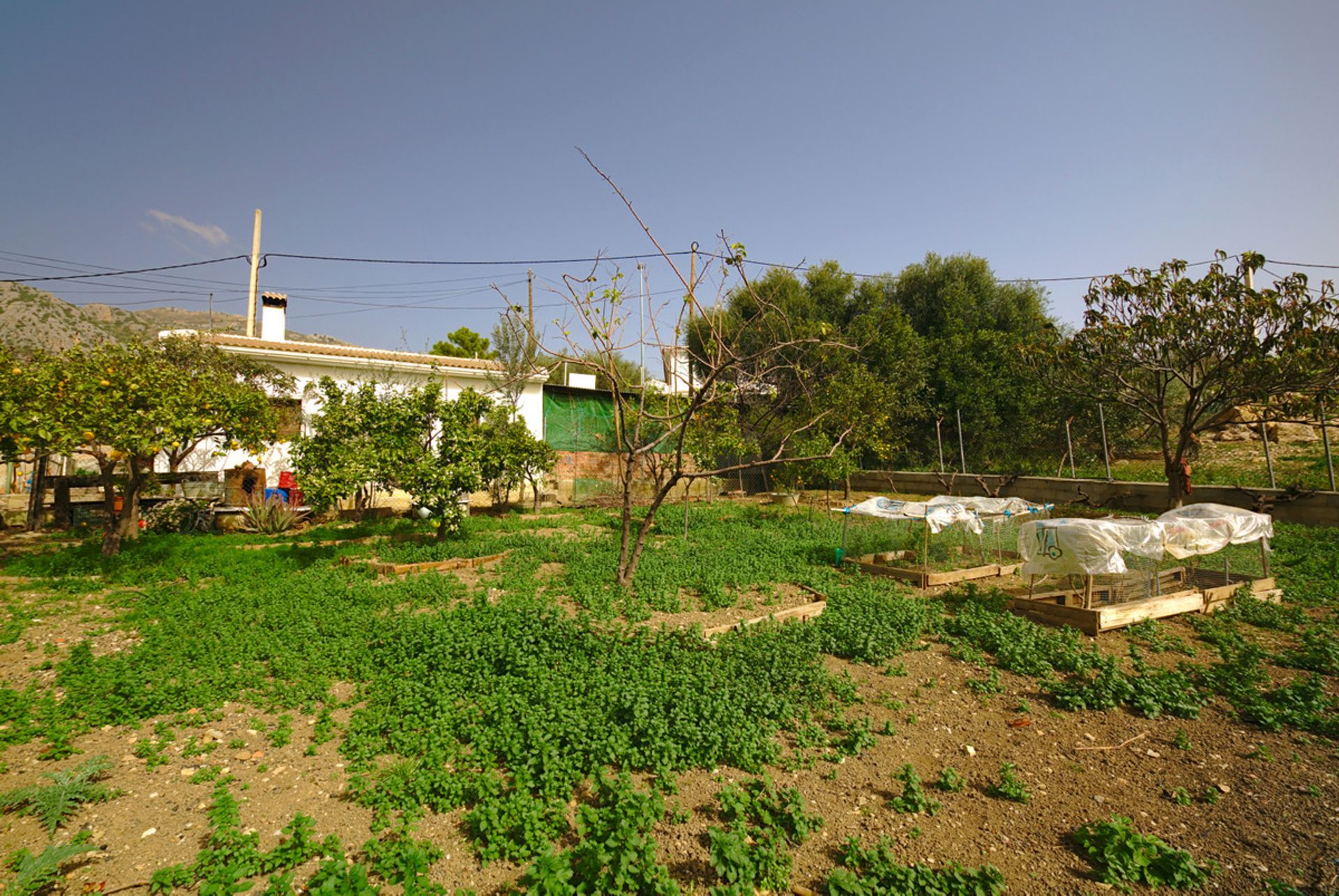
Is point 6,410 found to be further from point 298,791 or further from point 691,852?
point 691,852

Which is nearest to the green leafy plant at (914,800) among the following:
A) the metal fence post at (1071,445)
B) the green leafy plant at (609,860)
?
the green leafy plant at (609,860)

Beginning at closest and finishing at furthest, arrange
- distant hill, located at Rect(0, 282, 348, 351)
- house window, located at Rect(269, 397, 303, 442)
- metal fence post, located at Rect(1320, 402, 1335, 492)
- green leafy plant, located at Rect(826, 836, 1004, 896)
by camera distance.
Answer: green leafy plant, located at Rect(826, 836, 1004, 896), metal fence post, located at Rect(1320, 402, 1335, 492), house window, located at Rect(269, 397, 303, 442), distant hill, located at Rect(0, 282, 348, 351)

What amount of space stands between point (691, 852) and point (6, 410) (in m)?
8.65

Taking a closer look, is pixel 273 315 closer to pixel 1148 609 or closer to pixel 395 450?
pixel 395 450

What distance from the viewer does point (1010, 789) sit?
373 cm

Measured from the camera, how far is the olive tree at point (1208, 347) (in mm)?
11047

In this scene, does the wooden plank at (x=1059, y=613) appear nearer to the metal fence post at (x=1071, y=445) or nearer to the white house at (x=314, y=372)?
the metal fence post at (x=1071, y=445)

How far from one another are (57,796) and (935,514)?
27.6ft

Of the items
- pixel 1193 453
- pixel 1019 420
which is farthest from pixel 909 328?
pixel 1193 453

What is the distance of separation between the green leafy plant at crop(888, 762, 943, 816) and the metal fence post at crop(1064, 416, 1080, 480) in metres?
13.4

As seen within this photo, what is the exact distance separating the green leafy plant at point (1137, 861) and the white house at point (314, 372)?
38.4 ft

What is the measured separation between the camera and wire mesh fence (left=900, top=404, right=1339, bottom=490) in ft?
42.8

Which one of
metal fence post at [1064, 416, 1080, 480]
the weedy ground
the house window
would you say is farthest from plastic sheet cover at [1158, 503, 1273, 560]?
the house window

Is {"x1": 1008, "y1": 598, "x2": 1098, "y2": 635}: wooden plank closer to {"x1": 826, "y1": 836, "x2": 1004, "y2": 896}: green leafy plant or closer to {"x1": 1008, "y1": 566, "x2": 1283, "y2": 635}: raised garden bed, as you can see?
{"x1": 1008, "y1": 566, "x2": 1283, "y2": 635}: raised garden bed
